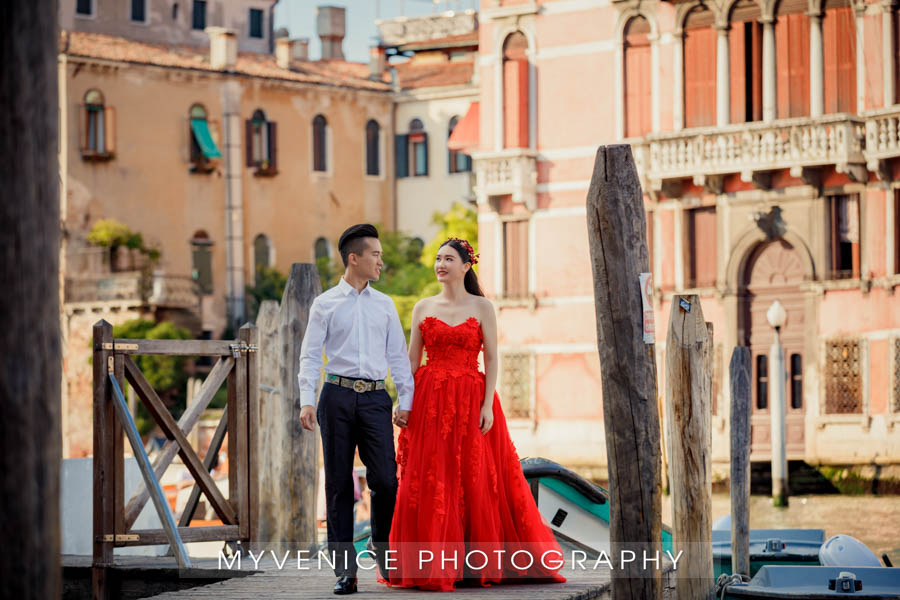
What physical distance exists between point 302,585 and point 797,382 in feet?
53.8

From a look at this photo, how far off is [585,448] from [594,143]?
4.68m

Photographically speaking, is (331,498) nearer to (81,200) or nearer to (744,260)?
(744,260)

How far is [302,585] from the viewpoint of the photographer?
7684 mm

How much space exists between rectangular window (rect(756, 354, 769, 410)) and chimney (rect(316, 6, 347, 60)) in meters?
23.6

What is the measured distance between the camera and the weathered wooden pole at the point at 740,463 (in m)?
12.1

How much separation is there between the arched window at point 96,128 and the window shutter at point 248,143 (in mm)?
3597

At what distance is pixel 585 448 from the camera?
24.6 metres

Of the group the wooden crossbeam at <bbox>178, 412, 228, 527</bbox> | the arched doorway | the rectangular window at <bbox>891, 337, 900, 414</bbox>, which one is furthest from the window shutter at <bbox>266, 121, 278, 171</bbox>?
the wooden crossbeam at <bbox>178, 412, 228, 527</bbox>

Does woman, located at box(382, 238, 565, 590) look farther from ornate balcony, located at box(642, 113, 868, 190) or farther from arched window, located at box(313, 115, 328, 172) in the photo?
arched window, located at box(313, 115, 328, 172)

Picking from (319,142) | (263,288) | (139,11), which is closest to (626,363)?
(263,288)

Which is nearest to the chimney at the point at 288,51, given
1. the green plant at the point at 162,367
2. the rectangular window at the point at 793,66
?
the green plant at the point at 162,367

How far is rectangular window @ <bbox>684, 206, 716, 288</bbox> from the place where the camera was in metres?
23.9

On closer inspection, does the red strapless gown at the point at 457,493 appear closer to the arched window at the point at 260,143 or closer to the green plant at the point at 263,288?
the green plant at the point at 263,288

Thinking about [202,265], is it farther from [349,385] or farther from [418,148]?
[349,385]
